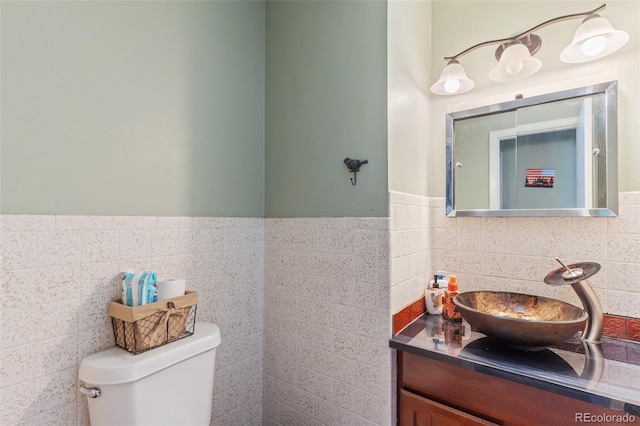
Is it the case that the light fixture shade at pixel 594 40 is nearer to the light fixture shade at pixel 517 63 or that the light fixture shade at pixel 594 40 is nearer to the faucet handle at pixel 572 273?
the light fixture shade at pixel 517 63

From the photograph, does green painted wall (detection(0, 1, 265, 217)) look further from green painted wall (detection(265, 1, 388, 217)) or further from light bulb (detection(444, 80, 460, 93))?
light bulb (detection(444, 80, 460, 93))

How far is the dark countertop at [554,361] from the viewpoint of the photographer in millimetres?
833

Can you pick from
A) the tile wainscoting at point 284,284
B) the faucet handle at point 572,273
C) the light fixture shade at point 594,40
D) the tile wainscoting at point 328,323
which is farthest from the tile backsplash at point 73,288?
the light fixture shade at point 594,40

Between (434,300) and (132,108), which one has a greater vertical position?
(132,108)

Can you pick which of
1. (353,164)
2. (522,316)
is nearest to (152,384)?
(353,164)

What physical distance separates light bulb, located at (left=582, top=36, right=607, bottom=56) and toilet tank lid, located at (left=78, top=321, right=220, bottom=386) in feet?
5.72

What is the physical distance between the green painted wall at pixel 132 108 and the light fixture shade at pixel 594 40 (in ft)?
4.34

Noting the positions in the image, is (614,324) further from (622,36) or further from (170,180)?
(170,180)

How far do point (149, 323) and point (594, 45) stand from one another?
1807 mm

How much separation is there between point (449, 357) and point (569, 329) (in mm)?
368

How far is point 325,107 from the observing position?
1354mm

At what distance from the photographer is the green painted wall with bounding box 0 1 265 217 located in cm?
86

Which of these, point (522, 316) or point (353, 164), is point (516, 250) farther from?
point (353, 164)
